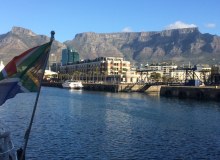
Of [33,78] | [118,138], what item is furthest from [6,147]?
[118,138]

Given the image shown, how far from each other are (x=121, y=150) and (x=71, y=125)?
43.1ft

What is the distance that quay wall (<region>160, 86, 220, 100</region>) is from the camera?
79.9m

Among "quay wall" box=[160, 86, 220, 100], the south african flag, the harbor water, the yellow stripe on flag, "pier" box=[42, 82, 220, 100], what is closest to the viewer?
the south african flag

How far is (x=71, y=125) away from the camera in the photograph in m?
35.8

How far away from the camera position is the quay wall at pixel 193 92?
262ft

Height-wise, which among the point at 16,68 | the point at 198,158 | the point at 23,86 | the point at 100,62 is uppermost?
the point at 100,62

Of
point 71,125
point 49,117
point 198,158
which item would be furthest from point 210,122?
point 49,117

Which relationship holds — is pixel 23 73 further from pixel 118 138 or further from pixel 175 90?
pixel 175 90

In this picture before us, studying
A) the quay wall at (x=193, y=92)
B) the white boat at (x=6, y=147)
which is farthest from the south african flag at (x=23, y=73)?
the quay wall at (x=193, y=92)

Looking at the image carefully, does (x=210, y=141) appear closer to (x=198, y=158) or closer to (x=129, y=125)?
(x=198, y=158)

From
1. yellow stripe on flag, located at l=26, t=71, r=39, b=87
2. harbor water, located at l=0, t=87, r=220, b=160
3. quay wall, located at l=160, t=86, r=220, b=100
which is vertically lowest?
harbor water, located at l=0, t=87, r=220, b=160

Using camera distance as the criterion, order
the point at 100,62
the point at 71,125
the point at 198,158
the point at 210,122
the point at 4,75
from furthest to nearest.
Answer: the point at 100,62 < the point at 210,122 < the point at 71,125 < the point at 198,158 < the point at 4,75

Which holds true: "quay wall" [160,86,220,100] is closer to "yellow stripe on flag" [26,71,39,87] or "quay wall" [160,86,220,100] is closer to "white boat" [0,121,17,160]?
"yellow stripe on flag" [26,71,39,87]

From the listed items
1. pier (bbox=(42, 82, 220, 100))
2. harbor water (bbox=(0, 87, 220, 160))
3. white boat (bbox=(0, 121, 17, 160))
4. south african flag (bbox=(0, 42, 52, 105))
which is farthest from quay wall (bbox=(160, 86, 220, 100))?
white boat (bbox=(0, 121, 17, 160))
